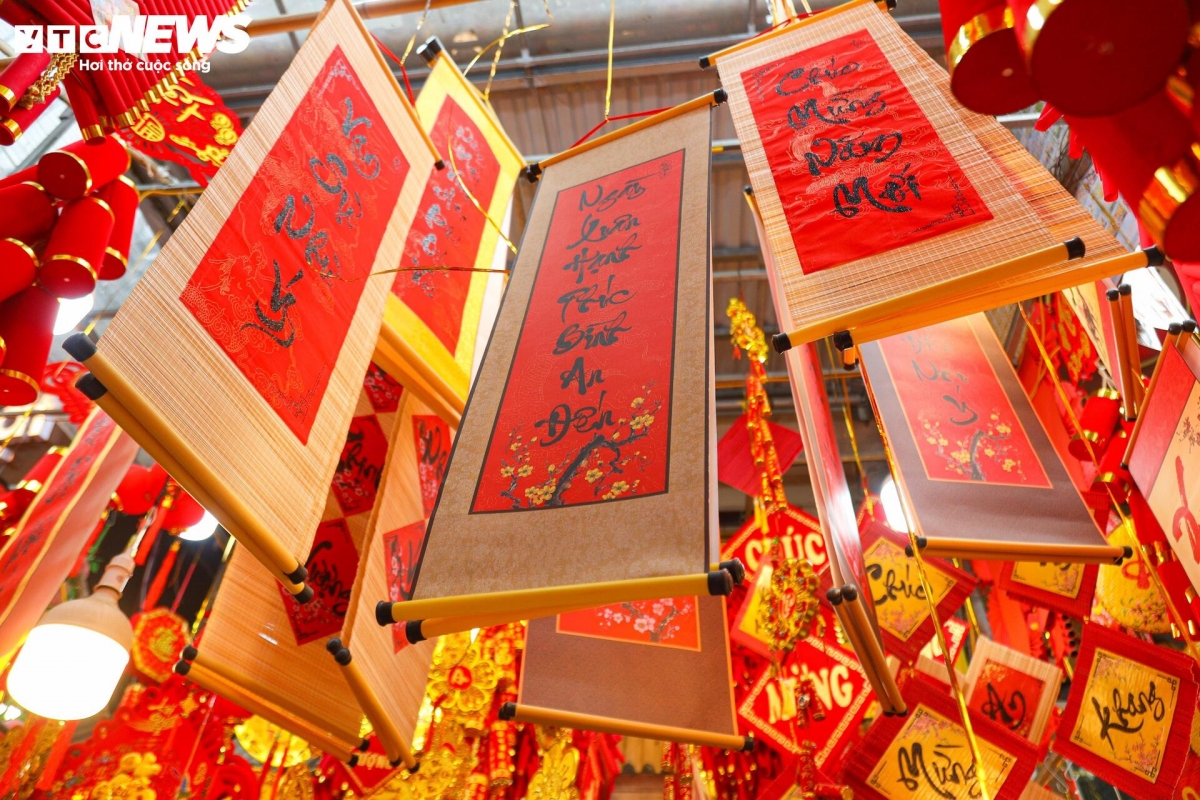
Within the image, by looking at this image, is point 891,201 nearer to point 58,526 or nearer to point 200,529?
point 58,526

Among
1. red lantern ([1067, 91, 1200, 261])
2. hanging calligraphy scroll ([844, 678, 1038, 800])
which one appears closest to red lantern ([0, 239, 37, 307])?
red lantern ([1067, 91, 1200, 261])

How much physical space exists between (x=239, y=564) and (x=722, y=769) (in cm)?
287

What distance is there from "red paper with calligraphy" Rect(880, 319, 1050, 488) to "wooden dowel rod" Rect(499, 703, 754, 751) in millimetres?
1380

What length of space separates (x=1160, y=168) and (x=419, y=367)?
2166mm

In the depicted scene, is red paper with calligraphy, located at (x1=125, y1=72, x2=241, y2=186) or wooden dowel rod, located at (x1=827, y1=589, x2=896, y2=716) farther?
red paper with calligraphy, located at (x1=125, y1=72, x2=241, y2=186)

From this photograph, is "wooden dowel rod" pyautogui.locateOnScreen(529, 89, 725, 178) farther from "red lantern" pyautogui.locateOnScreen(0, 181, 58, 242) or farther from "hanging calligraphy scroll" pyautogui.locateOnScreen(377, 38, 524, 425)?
"red lantern" pyautogui.locateOnScreen(0, 181, 58, 242)

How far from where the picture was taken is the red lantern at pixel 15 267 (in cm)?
237

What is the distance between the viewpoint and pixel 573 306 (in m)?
2.25

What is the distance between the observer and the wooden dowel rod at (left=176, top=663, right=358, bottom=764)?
2391 mm

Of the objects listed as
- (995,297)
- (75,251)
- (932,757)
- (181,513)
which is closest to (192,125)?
(75,251)

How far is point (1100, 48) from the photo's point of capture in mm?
1116

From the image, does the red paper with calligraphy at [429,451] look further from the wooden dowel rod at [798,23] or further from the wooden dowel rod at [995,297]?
the wooden dowel rod at [798,23]

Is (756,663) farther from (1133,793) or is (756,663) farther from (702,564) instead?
(702,564)

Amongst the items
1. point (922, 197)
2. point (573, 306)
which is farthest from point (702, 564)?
point (922, 197)
